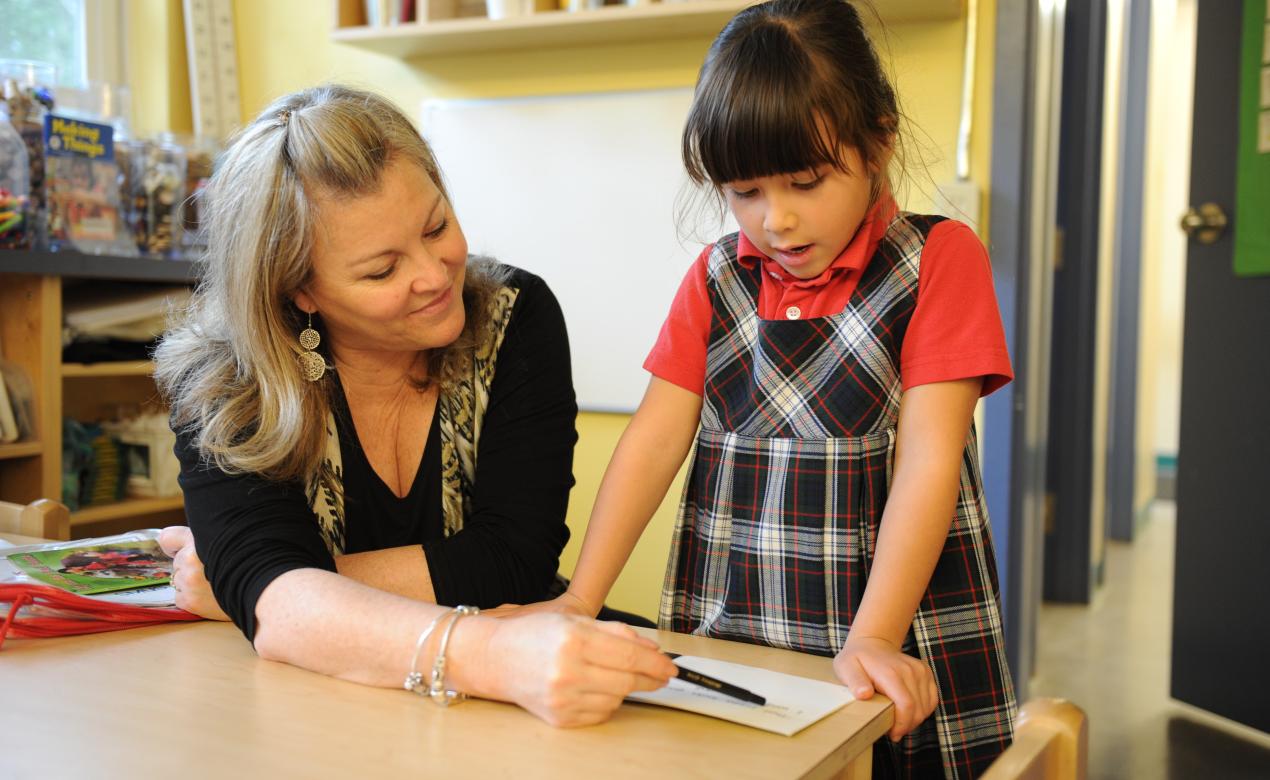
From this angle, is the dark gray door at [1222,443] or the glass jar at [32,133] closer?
the glass jar at [32,133]

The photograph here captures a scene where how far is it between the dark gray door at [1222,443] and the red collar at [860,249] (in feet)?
4.94

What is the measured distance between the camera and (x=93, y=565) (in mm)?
1162

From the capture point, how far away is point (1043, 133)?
2244mm

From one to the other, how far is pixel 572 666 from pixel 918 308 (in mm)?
498

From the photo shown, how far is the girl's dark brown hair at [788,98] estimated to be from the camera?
0.96 meters

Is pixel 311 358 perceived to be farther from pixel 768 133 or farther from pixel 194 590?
pixel 768 133

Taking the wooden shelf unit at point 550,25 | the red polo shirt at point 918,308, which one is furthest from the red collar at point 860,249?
the wooden shelf unit at point 550,25

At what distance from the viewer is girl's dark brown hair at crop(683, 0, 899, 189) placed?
0.96 metres

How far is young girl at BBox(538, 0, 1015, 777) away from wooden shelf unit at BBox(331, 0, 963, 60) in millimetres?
1108

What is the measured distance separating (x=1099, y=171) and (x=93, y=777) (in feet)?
11.0

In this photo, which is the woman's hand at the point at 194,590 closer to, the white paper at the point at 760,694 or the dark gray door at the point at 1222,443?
the white paper at the point at 760,694

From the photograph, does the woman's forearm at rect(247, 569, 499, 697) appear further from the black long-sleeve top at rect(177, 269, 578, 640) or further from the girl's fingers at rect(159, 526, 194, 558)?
the girl's fingers at rect(159, 526, 194, 558)

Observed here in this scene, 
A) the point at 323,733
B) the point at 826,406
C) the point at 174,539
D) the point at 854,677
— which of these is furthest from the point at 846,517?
the point at 174,539

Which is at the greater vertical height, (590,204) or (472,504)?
(590,204)
